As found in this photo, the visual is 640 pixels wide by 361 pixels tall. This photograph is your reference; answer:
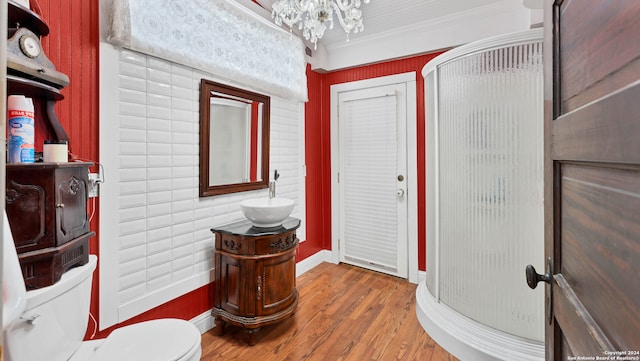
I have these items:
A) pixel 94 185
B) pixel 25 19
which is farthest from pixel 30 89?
pixel 94 185

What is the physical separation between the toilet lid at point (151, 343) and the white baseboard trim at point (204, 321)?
708 mm

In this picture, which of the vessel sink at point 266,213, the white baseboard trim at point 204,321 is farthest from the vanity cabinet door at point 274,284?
Result: the white baseboard trim at point 204,321

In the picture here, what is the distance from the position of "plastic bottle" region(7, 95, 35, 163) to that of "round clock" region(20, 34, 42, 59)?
180 mm

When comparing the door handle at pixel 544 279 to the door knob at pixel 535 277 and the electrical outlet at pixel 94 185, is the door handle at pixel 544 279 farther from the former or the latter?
the electrical outlet at pixel 94 185

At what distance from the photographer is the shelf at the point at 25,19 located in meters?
1.14

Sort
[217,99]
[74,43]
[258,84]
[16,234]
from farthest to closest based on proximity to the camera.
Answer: [258,84] → [217,99] → [74,43] → [16,234]

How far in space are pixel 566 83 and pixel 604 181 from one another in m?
0.33

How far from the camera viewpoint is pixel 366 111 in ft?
10.5

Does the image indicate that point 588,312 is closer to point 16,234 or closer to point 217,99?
point 16,234

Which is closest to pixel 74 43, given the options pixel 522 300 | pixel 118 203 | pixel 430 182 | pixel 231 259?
pixel 118 203

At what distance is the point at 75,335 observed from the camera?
1.22 meters

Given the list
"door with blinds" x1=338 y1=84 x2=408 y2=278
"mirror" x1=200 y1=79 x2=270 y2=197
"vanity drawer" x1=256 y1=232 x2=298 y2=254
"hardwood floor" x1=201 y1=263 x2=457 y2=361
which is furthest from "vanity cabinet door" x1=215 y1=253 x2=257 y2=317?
"door with blinds" x1=338 y1=84 x2=408 y2=278

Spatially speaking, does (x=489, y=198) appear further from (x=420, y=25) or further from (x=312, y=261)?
(x=312, y=261)

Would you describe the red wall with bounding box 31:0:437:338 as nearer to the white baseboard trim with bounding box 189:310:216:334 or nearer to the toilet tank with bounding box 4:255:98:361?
the white baseboard trim with bounding box 189:310:216:334
